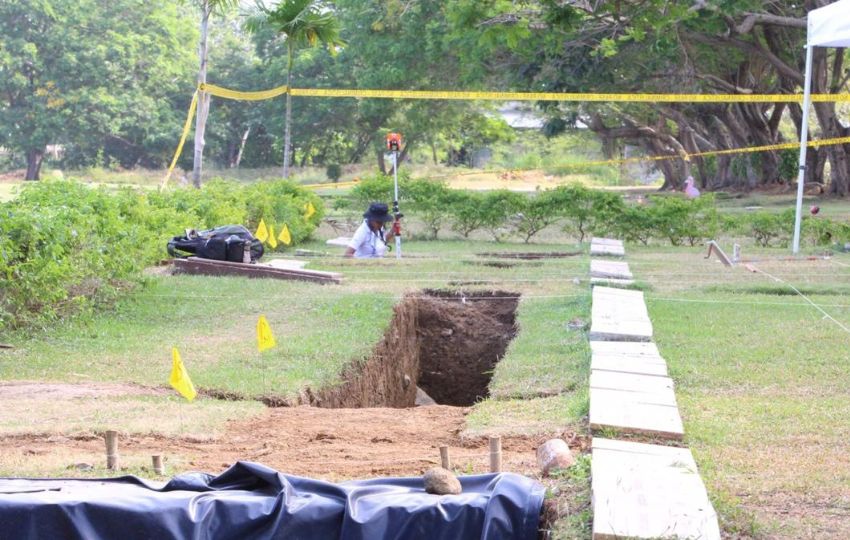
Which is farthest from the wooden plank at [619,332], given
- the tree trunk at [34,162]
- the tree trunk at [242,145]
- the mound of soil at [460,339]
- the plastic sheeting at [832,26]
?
the tree trunk at [242,145]

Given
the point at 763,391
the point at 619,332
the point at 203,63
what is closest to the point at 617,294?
the point at 619,332

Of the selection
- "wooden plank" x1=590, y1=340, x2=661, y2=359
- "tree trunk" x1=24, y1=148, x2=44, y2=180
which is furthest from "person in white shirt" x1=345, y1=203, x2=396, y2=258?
"tree trunk" x1=24, y1=148, x2=44, y2=180

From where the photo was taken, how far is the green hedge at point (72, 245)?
30.3 ft

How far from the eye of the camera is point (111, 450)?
5297 mm

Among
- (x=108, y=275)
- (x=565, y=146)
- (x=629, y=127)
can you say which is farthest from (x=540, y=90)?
(x=565, y=146)

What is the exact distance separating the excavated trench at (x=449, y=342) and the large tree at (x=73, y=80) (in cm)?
3581

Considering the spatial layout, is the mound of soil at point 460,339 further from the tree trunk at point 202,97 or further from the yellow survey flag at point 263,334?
the tree trunk at point 202,97

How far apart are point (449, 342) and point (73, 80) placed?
1476 inches

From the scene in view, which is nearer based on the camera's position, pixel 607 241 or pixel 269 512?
pixel 269 512

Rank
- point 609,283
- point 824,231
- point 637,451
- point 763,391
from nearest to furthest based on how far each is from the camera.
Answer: point 637,451, point 763,391, point 609,283, point 824,231

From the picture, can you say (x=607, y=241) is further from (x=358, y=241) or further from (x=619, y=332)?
(x=619, y=332)

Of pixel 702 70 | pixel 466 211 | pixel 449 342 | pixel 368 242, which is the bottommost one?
pixel 449 342

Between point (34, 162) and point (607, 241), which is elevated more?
point (34, 162)

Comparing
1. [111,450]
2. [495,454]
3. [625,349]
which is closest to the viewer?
[495,454]
